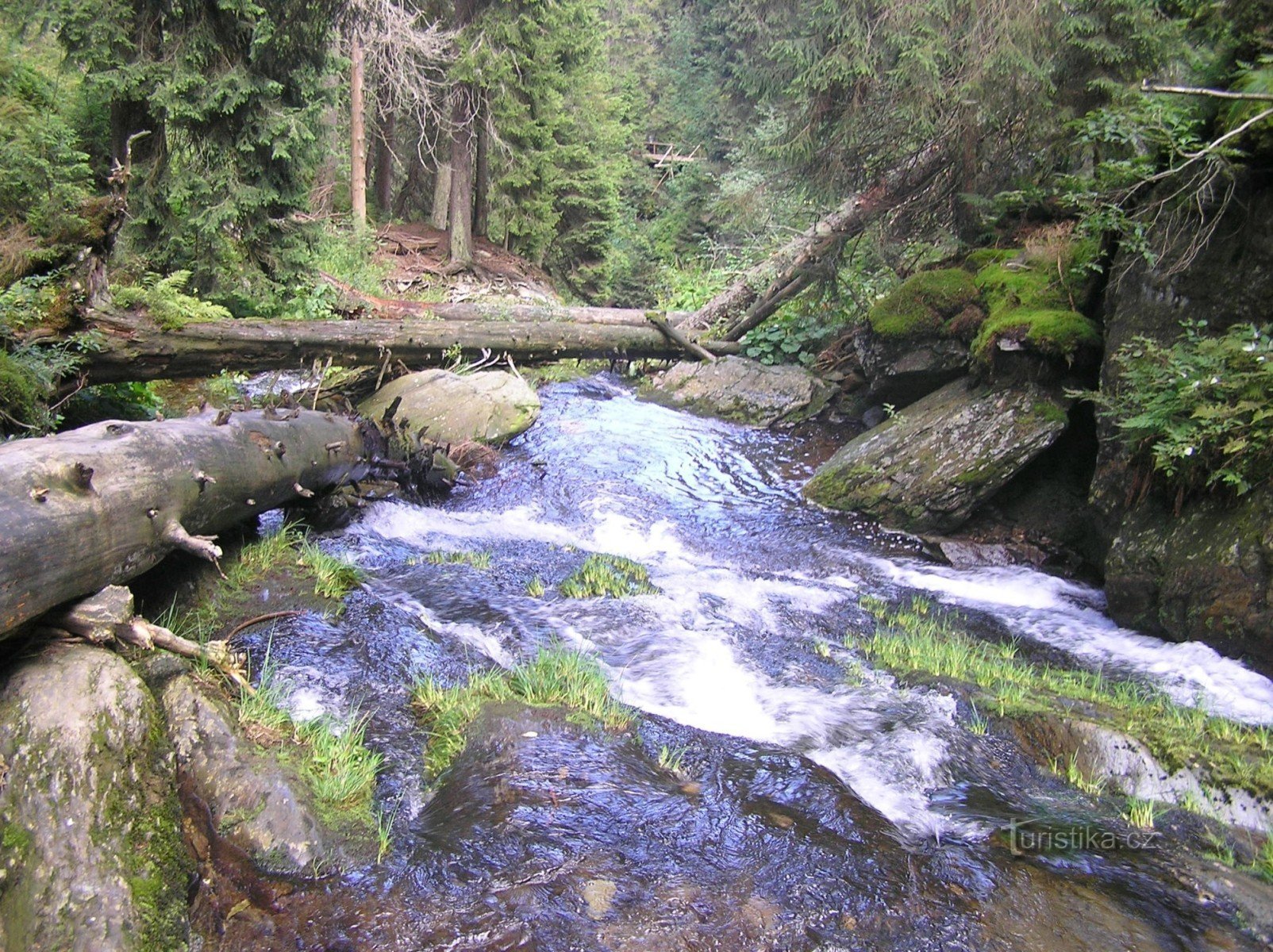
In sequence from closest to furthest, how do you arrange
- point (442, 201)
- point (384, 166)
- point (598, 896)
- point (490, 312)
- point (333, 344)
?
point (598, 896), point (333, 344), point (490, 312), point (442, 201), point (384, 166)

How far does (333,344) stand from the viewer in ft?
32.0

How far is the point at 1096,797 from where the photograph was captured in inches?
159

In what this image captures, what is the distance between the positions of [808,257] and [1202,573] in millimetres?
8877

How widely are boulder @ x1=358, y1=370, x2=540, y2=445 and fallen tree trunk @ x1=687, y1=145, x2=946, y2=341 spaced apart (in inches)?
217

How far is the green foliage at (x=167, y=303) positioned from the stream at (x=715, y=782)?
8.91ft

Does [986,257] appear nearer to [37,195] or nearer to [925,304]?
[925,304]

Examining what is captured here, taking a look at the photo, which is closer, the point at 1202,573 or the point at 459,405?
the point at 1202,573

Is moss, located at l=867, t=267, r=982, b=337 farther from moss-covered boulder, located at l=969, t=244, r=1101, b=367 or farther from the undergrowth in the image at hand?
the undergrowth

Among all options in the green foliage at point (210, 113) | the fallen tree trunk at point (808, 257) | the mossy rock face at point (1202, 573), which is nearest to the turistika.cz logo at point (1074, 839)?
the mossy rock face at point (1202, 573)

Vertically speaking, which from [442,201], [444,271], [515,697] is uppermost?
[442,201]

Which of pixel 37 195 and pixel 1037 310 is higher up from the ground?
pixel 37 195

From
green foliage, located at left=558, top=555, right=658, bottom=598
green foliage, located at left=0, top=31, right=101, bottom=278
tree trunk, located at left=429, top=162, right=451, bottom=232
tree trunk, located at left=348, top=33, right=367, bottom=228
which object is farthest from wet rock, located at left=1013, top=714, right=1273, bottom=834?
tree trunk, located at left=429, top=162, right=451, bottom=232

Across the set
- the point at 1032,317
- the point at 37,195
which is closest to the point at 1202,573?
the point at 1032,317

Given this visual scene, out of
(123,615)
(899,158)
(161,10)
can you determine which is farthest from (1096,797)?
(161,10)
